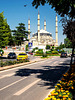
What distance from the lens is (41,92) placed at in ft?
26.3

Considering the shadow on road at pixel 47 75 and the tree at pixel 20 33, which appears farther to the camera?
the tree at pixel 20 33

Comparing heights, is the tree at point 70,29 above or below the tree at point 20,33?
below

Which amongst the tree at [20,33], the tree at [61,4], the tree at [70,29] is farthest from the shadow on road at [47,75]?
the tree at [20,33]

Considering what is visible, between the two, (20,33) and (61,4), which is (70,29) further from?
(20,33)

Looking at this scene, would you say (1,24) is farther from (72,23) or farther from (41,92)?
(41,92)

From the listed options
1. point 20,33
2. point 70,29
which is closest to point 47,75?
point 70,29

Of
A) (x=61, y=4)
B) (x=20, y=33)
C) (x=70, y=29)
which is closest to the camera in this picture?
(x=61, y=4)

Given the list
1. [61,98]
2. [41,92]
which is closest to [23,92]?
[41,92]

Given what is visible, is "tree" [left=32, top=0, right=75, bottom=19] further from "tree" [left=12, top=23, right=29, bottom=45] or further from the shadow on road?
"tree" [left=12, top=23, right=29, bottom=45]

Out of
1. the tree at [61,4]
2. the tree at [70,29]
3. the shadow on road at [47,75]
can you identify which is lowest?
the shadow on road at [47,75]

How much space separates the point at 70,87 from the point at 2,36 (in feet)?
111

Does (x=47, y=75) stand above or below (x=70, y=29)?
below

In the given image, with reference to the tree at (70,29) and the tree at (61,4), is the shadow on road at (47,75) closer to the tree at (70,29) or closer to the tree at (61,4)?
the tree at (70,29)

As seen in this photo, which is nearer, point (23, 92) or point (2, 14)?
point (23, 92)
